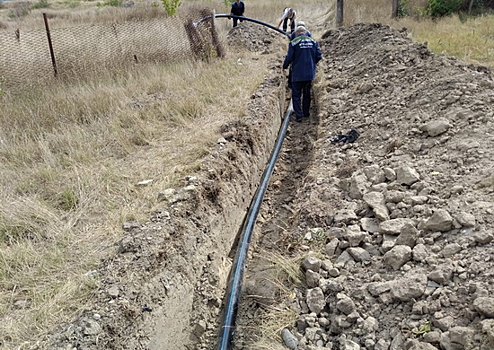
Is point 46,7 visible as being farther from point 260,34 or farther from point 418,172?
point 418,172

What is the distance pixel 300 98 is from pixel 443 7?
786 cm

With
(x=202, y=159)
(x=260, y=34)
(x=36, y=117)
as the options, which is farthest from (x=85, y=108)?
(x=260, y=34)

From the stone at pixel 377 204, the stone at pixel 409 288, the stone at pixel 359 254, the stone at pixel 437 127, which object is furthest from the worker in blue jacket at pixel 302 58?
the stone at pixel 409 288

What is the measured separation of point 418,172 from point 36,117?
542 cm

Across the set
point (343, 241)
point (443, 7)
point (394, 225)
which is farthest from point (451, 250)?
point (443, 7)

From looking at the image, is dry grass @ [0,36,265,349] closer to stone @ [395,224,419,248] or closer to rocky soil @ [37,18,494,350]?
rocky soil @ [37,18,494,350]

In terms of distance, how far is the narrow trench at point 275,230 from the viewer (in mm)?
3535

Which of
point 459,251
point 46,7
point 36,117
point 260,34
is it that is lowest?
point 459,251

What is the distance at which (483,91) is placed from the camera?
494 centimetres

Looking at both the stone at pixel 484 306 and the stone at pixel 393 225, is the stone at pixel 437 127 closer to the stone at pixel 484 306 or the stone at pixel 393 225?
the stone at pixel 393 225

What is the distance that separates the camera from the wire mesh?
23.7 feet

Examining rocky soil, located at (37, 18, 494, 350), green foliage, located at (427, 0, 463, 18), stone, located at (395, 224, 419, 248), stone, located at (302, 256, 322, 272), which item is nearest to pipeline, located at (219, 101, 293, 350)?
rocky soil, located at (37, 18, 494, 350)

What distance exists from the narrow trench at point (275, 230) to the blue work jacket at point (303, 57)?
93 cm

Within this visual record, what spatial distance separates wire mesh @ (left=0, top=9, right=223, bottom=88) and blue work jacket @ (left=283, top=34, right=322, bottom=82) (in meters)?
3.22
